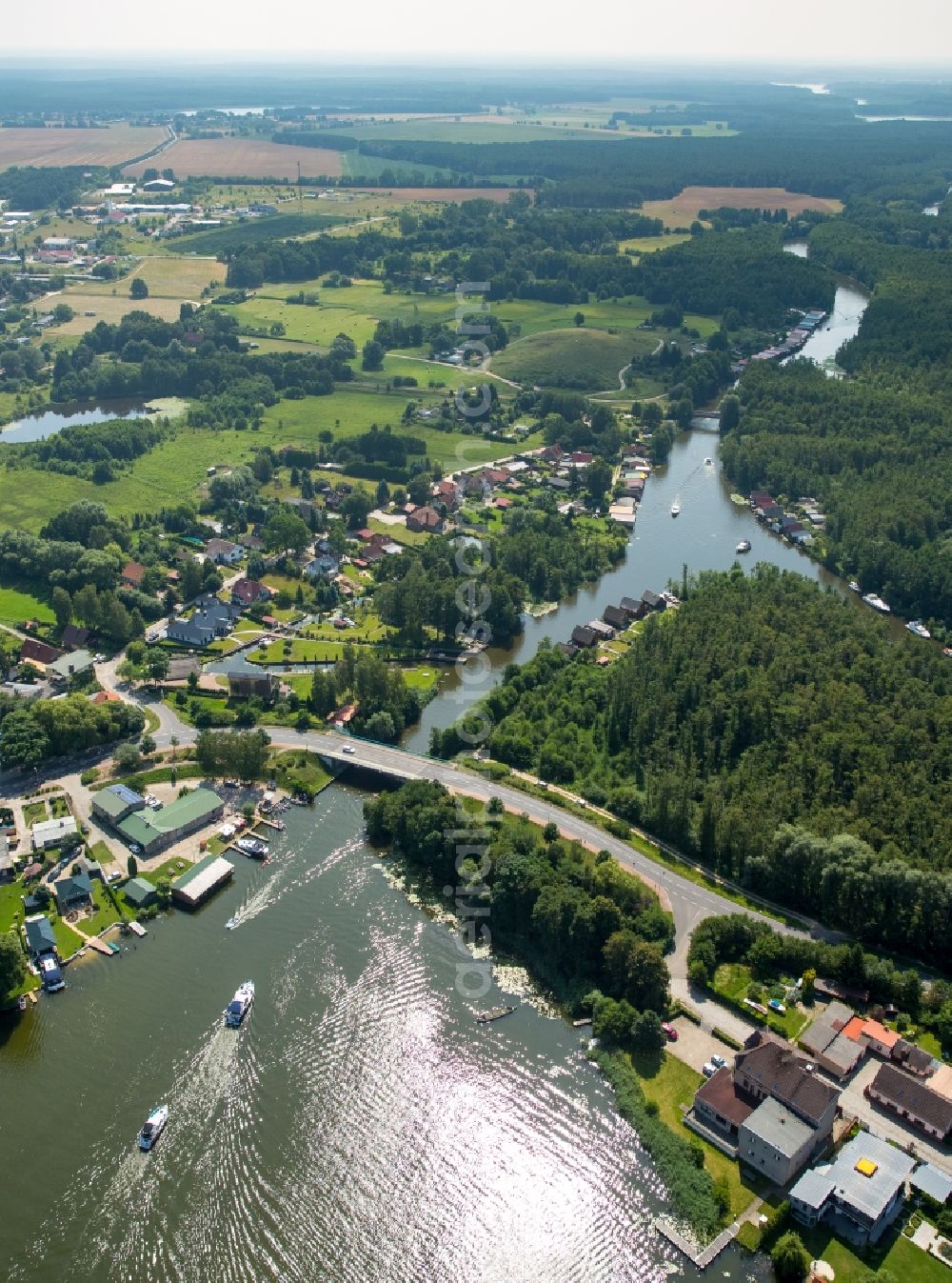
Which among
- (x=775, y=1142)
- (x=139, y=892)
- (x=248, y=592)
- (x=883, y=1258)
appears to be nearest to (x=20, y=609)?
(x=248, y=592)

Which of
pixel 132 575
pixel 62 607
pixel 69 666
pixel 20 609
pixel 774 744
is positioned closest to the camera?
pixel 774 744

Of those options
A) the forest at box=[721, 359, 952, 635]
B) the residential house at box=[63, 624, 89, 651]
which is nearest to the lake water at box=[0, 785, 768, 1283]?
the residential house at box=[63, 624, 89, 651]

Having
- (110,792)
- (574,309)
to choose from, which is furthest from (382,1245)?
(574,309)

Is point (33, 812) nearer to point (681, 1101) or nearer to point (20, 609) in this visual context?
point (20, 609)

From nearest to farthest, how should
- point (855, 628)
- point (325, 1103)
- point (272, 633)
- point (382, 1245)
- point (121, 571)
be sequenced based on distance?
point (382, 1245) < point (325, 1103) < point (855, 628) < point (272, 633) < point (121, 571)

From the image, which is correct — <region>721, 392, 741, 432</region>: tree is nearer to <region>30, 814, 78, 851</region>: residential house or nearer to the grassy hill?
the grassy hill

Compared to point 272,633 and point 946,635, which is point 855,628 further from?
point 272,633

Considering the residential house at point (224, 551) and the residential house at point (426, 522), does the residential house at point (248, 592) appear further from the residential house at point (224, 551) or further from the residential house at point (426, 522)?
the residential house at point (426, 522)
